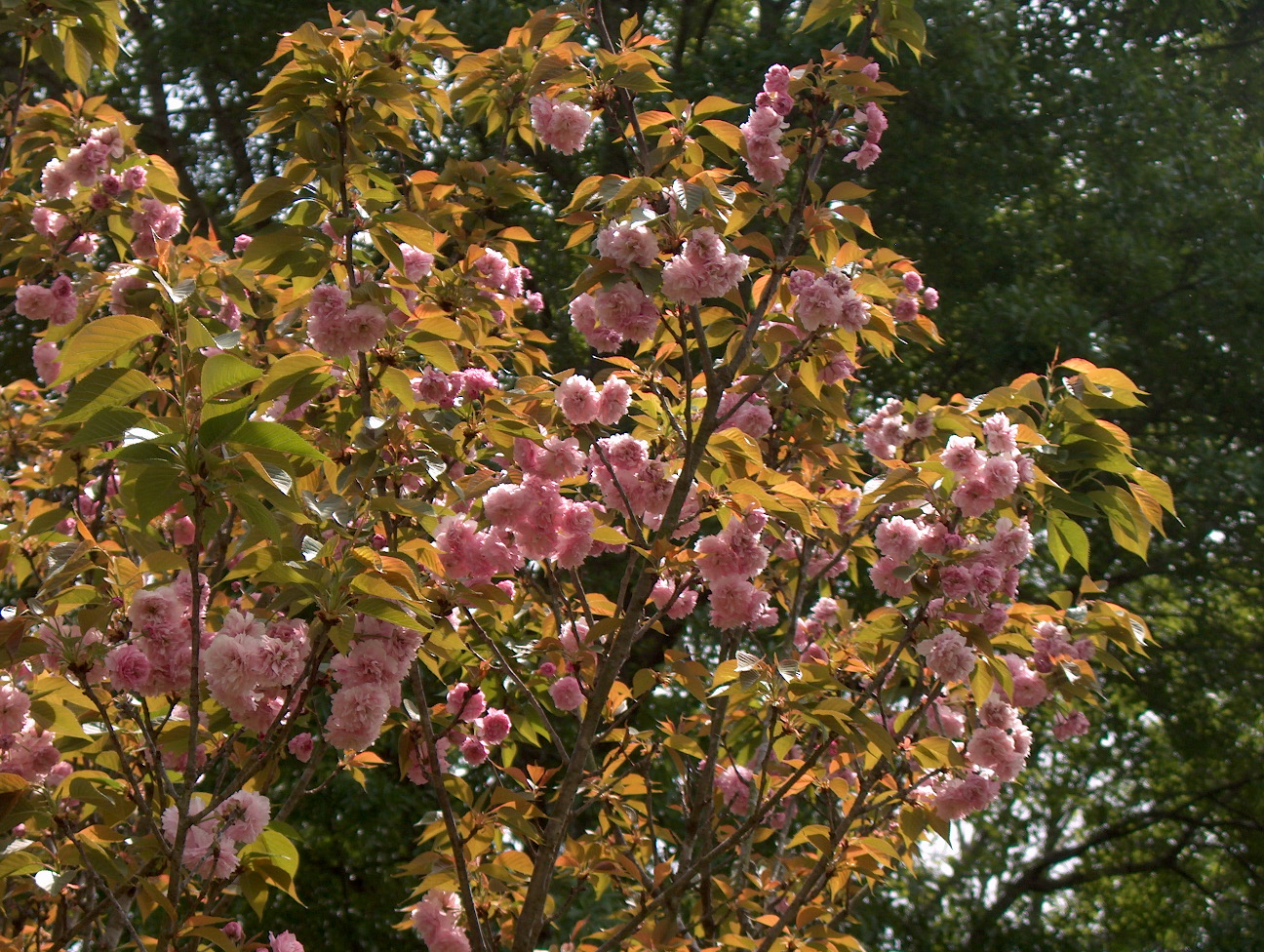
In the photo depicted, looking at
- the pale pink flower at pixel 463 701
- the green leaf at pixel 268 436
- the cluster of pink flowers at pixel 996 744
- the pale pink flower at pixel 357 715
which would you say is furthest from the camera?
the pale pink flower at pixel 463 701

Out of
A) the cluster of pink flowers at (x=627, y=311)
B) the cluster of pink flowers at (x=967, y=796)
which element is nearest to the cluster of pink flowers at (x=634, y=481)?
the cluster of pink flowers at (x=627, y=311)

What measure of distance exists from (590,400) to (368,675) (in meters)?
0.79

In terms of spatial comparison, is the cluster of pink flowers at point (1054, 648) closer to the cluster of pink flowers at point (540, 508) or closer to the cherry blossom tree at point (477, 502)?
the cherry blossom tree at point (477, 502)

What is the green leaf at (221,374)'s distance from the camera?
141 centimetres

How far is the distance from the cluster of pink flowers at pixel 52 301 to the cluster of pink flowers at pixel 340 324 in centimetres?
136

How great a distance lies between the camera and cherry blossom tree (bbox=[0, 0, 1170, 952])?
1788 millimetres

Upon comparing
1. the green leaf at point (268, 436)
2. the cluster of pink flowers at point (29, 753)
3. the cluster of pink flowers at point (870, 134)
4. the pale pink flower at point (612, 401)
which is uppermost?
the cluster of pink flowers at point (870, 134)

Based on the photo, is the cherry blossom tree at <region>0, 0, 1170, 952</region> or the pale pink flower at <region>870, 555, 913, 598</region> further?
the pale pink flower at <region>870, 555, 913, 598</region>

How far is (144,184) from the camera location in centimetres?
312

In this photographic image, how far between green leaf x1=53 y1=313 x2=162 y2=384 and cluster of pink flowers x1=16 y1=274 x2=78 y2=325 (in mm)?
1733

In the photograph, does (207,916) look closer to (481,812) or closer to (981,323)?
(481,812)

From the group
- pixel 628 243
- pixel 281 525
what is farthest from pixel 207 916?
pixel 628 243

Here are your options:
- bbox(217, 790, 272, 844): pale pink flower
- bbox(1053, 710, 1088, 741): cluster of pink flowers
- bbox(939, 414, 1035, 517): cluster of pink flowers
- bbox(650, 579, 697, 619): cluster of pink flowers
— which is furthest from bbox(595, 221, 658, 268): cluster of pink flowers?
bbox(1053, 710, 1088, 741): cluster of pink flowers

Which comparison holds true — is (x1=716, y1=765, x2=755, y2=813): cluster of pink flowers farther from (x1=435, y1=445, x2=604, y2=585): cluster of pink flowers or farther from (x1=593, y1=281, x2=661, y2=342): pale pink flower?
(x1=593, y1=281, x2=661, y2=342): pale pink flower
